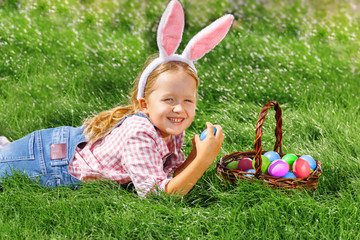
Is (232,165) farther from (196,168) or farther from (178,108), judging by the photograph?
(178,108)

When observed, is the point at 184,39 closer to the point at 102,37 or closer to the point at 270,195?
A: the point at 102,37

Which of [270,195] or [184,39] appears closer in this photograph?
[270,195]

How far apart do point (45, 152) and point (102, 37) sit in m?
2.57

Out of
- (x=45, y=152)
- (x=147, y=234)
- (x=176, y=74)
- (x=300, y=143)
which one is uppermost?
(x=176, y=74)

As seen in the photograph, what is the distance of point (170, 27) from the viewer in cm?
264

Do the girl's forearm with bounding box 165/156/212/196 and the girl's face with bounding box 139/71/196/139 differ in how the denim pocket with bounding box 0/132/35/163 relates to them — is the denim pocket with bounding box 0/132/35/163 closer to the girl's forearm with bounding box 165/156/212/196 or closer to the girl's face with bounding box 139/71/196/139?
the girl's face with bounding box 139/71/196/139

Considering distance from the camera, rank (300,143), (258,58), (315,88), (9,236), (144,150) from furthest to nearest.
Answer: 1. (258,58)
2. (315,88)
3. (300,143)
4. (144,150)
5. (9,236)

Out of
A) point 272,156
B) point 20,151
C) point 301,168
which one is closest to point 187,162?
point 272,156

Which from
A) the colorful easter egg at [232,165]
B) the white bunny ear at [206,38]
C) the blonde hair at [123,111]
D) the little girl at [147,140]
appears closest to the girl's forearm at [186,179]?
the little girl at [147,140]

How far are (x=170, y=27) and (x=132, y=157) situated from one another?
0.73m

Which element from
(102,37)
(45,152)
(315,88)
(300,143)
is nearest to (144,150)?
(45,152)

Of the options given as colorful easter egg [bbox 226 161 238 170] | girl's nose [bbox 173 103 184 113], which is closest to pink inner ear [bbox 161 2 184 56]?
girl's nose [bbox 173 103 184 113]

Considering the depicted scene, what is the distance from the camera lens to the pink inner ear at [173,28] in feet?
8.52

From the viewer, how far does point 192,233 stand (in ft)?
7.84
